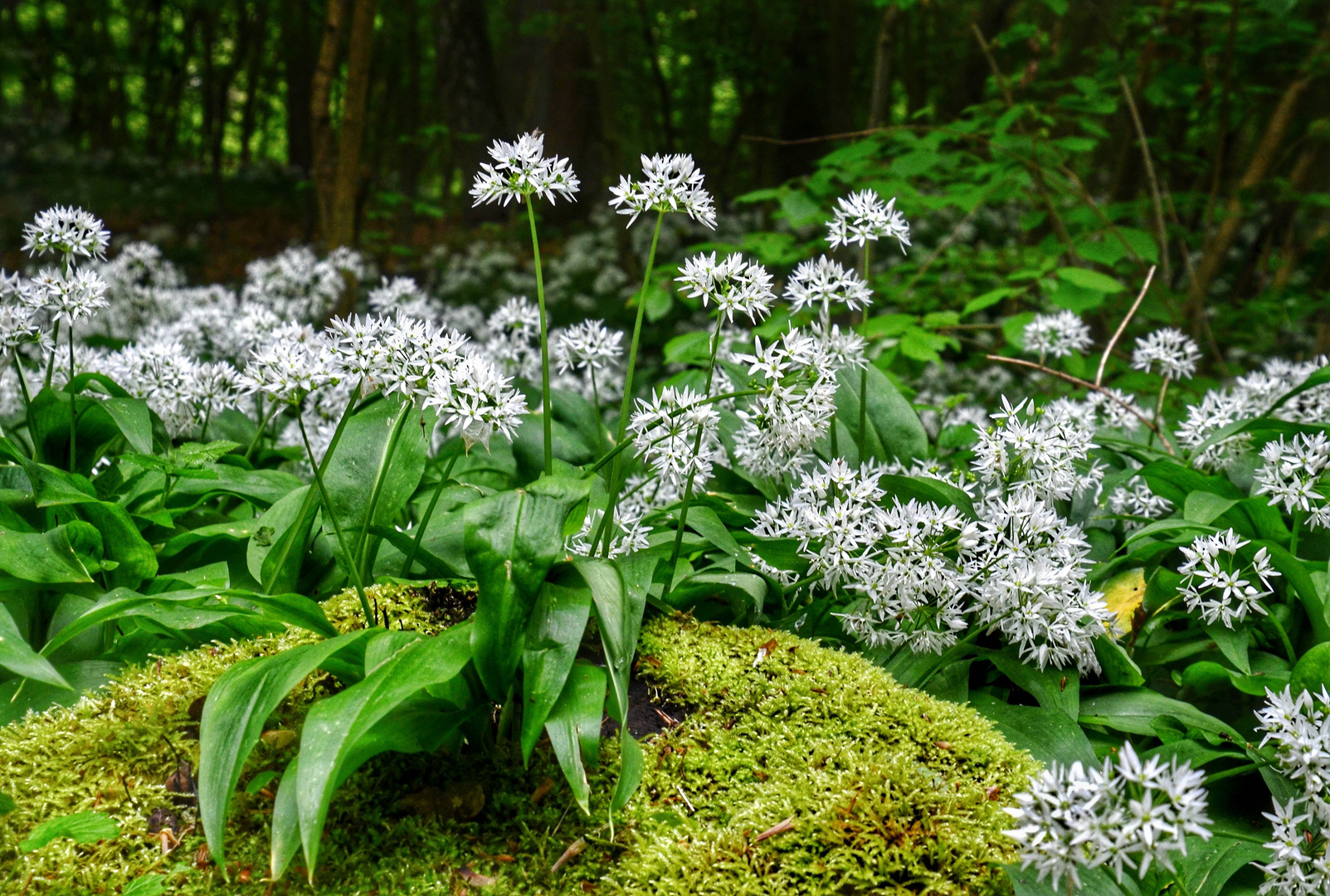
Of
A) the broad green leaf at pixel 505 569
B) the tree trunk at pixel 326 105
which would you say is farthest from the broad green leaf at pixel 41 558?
the tree trunk at pixel 326 105

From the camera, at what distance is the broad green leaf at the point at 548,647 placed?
5.20ft

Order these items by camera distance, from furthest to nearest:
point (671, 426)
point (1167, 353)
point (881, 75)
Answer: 1. point (881, 75)
2. point (1167, 353)
3. point (671, 426)

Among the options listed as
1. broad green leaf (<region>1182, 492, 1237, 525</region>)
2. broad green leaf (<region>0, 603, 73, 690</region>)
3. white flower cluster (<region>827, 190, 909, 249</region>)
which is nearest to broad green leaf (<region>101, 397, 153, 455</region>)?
broad green leaf (<region>0, 603, 73, 690</region>)

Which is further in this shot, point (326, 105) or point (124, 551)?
point (326, 105)

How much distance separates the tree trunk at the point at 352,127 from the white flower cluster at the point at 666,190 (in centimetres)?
432

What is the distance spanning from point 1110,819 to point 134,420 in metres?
2.71

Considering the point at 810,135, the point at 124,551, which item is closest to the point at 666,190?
the point at 124,551

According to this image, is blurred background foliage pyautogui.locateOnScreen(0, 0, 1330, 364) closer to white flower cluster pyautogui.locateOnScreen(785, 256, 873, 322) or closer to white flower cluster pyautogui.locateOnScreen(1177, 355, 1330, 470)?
white flower cluster pyautogui.locateOnScreen(1177, 355, 1330, 470)

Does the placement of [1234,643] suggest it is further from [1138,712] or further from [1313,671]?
[1138,712]

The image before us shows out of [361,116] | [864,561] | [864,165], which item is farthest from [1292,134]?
[864,561]

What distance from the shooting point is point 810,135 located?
33.2 ft

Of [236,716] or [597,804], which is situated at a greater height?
[236,716]

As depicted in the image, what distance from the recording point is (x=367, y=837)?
5.44 feet

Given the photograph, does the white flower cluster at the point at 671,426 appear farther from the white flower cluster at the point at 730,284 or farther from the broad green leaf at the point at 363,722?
the broad green leaf at the point at 363,722
